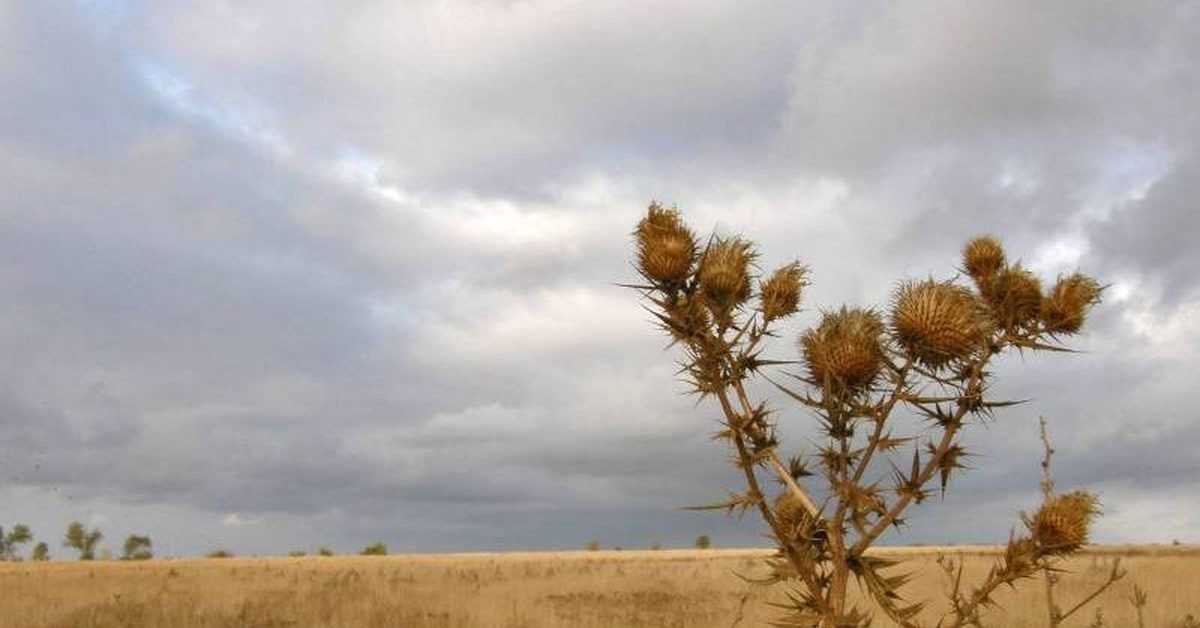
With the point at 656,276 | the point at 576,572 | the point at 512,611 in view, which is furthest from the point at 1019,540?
the point at 576,572

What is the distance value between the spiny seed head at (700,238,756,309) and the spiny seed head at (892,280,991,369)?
63 cm

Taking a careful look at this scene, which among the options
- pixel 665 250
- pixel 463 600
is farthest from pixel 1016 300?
pixel 463 600

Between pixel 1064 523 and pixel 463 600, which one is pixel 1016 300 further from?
pixel 463 600

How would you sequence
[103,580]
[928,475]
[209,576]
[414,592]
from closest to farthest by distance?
[928,475] < [414,592] < [103,580] < [209,576]

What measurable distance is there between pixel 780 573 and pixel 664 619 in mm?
13309

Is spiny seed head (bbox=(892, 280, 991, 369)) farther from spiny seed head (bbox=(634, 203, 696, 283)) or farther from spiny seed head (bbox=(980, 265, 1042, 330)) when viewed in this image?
spiny seed head (bbox=(634, 203, 696, 283))

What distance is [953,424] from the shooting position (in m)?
4.46

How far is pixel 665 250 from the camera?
16.1ft

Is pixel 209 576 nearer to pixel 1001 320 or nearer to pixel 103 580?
pixel 103 580

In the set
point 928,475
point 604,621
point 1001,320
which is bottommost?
point 604,621

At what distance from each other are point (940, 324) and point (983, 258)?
2.25 feet

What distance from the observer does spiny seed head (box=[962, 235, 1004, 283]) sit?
16.2ft

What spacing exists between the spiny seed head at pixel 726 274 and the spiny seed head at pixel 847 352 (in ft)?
1.14

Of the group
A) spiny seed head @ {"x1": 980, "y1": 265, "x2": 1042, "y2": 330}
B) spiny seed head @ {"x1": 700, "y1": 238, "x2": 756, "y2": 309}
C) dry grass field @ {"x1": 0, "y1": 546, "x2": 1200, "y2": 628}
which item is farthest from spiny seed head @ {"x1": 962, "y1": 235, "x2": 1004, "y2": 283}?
dry grass field @ {"x1": 0, "y1": 546, "x2": 1200, "y2": 628}
